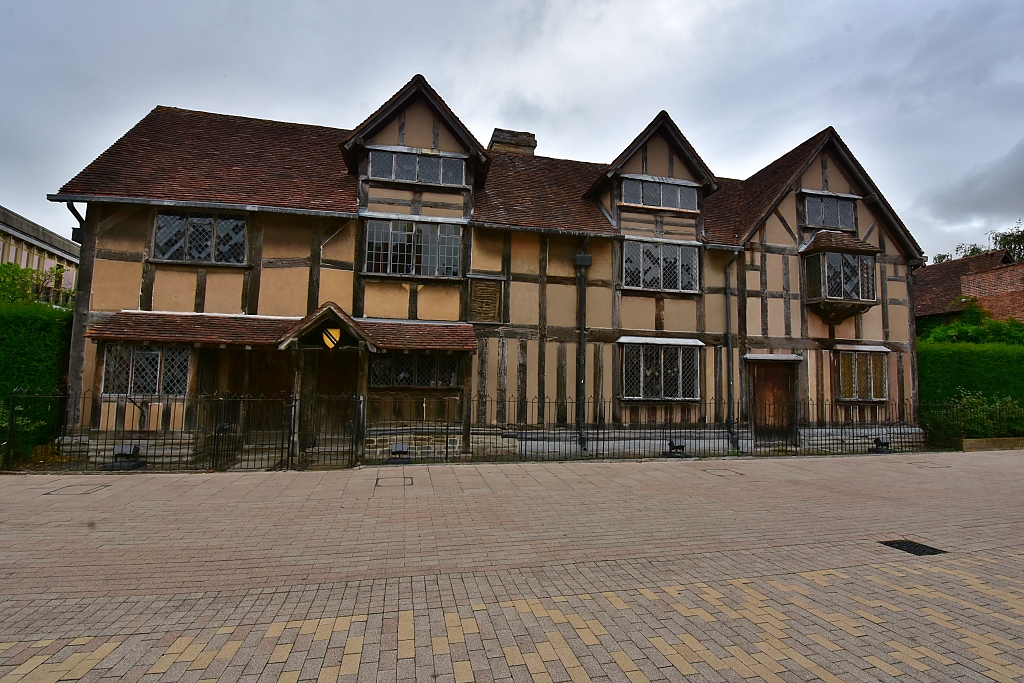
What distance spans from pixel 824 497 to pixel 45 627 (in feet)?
33.1

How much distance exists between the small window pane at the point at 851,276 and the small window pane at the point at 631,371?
6.70 m

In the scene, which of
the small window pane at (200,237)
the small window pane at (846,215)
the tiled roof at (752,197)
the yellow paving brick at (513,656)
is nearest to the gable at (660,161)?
the tiled roof at (752,197)

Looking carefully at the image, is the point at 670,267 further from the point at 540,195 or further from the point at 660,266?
the point at 540,195

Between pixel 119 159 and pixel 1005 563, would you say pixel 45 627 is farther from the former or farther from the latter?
pixel 119 159

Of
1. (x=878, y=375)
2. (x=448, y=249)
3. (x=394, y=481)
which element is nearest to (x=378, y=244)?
(x=448, y=249)

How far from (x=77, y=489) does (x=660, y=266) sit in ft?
45.6

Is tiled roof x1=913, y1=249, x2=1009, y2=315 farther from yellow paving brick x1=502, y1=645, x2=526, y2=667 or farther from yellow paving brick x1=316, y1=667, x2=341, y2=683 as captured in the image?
yellow paving brick x1=316, y1=667, x2=341, y2=683

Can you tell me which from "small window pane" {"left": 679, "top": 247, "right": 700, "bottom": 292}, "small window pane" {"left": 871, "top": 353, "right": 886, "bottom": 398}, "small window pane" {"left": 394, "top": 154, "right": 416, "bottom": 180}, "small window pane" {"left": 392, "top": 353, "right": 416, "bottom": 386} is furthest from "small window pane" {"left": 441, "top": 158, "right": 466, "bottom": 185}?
"small window pane" {"left": 871, "top": 353, "right": 886, "bottom": 398}

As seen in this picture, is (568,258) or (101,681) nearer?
(101,681)

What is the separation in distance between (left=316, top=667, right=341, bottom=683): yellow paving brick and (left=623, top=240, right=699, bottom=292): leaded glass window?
1284 cm

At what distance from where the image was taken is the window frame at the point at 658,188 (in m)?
15.3

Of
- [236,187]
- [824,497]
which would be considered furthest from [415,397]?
[824,497]

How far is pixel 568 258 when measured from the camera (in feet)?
48.7

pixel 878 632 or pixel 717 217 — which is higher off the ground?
pixel 717 217
